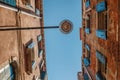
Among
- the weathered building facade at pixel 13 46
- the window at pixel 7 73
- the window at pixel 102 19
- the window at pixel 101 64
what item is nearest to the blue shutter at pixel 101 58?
the window at pixel 101 64

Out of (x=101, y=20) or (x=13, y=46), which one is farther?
(x=101, y=20)

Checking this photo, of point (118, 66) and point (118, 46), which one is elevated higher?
point (118, 46)

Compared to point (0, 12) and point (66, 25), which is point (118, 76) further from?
point (0, 12)

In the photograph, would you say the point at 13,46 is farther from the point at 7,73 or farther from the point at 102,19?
the point at 102,19

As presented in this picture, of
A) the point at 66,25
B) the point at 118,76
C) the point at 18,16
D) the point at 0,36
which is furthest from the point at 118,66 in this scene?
the point at 18,16

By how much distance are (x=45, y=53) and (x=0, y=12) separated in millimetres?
16944

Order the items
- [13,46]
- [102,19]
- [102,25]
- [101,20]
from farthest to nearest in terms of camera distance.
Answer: [101,20]
[102,19]
[102,25]
[13,46]

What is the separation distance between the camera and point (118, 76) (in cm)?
938

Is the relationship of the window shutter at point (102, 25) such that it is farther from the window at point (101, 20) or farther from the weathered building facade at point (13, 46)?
the weathered building facade at point (13, 46)

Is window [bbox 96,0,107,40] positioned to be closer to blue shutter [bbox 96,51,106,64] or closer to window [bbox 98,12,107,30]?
window [bbox 98,12,107,30]

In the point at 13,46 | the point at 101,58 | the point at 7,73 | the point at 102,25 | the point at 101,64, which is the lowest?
the point at 101,64

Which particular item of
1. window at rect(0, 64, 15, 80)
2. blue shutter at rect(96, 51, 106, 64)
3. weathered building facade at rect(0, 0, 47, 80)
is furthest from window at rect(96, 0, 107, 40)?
window at rect(0, 64, 15, 80)

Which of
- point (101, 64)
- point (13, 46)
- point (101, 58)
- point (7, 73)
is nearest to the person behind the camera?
point (7, 73)

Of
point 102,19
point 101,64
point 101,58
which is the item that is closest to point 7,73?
point 101,58
